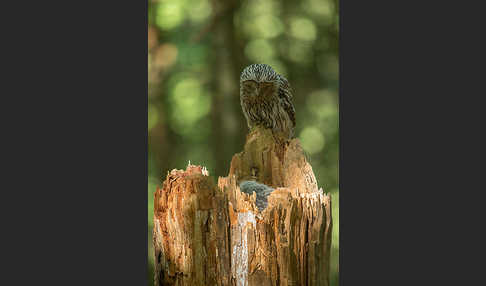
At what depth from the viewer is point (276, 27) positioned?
18.6 feet

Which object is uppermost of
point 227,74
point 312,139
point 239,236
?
point 227,74

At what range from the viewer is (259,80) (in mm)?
5520

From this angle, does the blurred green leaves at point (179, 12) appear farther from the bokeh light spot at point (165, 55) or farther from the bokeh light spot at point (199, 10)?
the bokeh light spot at point (165, 55)

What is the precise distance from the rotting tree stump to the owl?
2.47ft

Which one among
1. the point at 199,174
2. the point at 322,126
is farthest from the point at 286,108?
the point at 199,174

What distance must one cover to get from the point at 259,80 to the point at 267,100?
230 mm

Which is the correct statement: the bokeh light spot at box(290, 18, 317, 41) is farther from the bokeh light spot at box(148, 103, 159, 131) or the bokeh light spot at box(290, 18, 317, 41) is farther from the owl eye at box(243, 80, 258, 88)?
the bokeh light spot at box(148, 103, 159, 131)

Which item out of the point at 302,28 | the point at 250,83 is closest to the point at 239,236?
the point at 250,83

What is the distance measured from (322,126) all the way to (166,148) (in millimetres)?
1541

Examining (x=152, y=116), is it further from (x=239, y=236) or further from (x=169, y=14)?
(x=239, y=236)

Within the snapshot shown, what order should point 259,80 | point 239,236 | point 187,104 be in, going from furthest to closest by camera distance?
1. point 187,104
2. point 259,80
3. point 239,236

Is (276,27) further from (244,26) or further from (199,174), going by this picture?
(199,174)

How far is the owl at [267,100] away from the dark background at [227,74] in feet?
0.36

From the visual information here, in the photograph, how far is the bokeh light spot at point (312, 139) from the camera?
5789 millimetres
